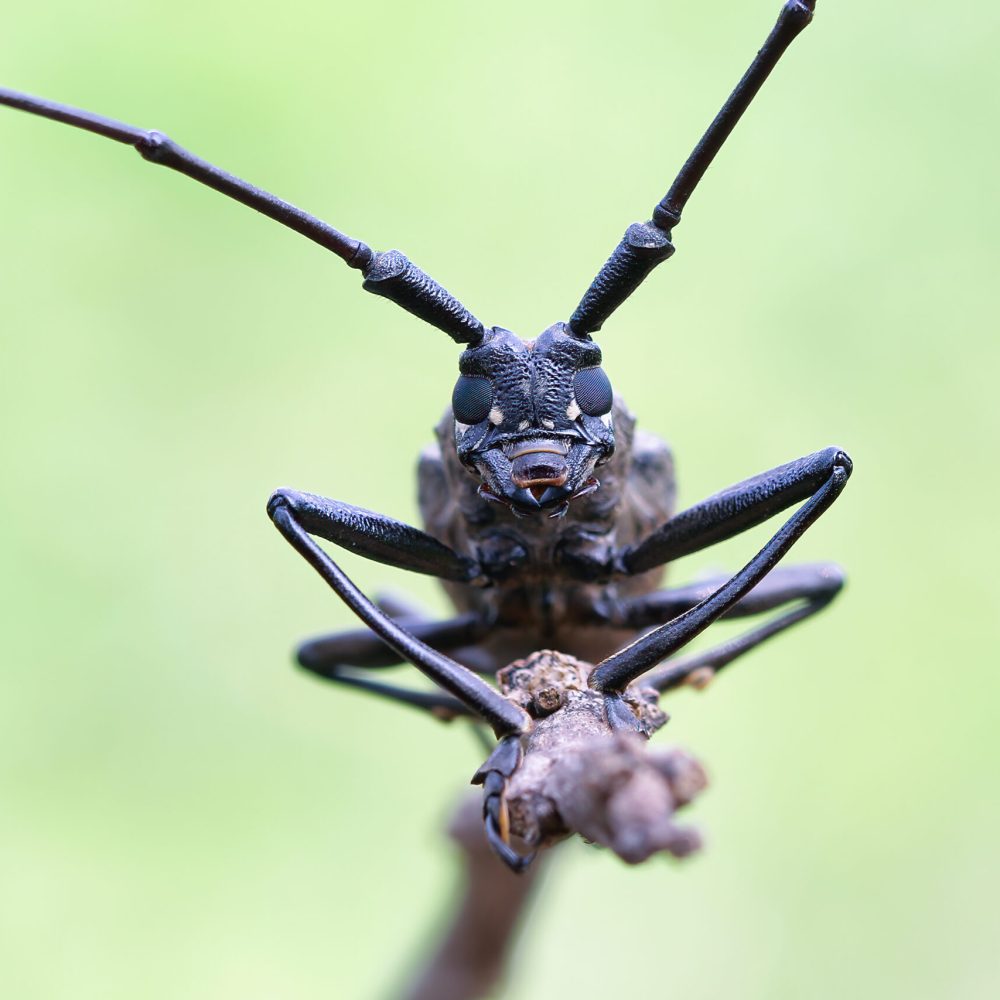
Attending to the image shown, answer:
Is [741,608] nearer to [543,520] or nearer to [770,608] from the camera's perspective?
[770,608]

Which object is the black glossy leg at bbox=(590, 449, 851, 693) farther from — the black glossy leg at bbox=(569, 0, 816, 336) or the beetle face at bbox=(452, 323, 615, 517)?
the black glossy leg at bbox=(569, 0, 816, 336)

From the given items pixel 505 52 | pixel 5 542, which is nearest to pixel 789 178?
pixel 505 52

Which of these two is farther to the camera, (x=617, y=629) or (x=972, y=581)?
(x=972, y=581)

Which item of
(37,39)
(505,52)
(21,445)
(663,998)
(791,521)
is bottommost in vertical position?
(663,998)

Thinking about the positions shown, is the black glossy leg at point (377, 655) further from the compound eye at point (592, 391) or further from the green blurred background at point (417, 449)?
the green blurred background at point (417, 449)

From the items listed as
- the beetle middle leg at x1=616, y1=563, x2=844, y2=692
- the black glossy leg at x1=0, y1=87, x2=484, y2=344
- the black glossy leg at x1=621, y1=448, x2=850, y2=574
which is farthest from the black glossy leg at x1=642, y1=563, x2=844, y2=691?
the black glossy leg at x1=0, y1=87, x2=484, y2=344

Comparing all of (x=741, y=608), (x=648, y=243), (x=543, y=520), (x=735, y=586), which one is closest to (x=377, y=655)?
(x=543, y=520)

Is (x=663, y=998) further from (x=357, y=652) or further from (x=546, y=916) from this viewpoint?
(x=357, y=652)
